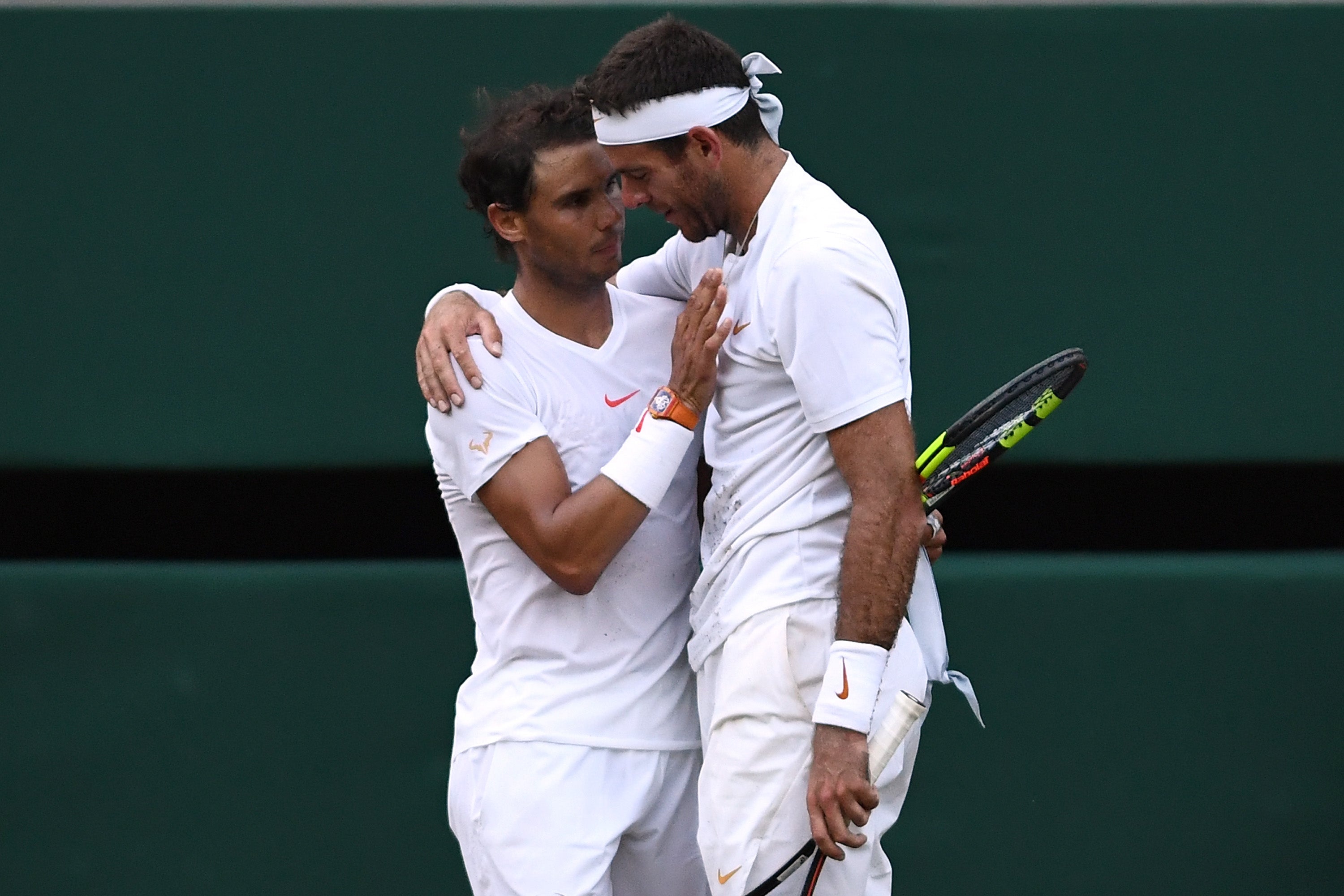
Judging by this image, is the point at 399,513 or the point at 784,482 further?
the point at 399,513

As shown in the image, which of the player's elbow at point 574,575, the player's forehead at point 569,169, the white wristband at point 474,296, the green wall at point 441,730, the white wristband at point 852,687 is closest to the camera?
the white wristband at point 852,687

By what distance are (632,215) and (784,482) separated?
60.3 inches

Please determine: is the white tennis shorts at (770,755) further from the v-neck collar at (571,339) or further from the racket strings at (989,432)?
the v-neck collar at (571,339)

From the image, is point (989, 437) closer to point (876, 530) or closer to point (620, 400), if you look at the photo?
point (876, 530)

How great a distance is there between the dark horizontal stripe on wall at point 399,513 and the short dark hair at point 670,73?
1.59 metres

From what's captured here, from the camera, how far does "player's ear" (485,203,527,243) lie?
246cm

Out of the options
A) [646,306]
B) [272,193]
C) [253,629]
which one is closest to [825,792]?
[646,306]

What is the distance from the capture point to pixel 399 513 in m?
3.69

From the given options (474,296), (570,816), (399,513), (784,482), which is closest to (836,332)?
(784,482)

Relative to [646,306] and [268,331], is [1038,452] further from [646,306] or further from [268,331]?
[268,331]

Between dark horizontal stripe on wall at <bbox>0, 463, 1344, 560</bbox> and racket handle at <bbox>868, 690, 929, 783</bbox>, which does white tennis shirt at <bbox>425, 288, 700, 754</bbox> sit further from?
dark horizontal stripe on wall at <bbox>0, 463, 1344, 560</bbox>

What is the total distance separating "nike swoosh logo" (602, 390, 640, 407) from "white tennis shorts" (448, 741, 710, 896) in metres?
0.53

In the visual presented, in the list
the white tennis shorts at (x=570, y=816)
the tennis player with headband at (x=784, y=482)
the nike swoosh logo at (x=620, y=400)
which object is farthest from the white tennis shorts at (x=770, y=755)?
the nike swoosh logo at (x=620, y=400)

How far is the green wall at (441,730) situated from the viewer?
3.55 m
